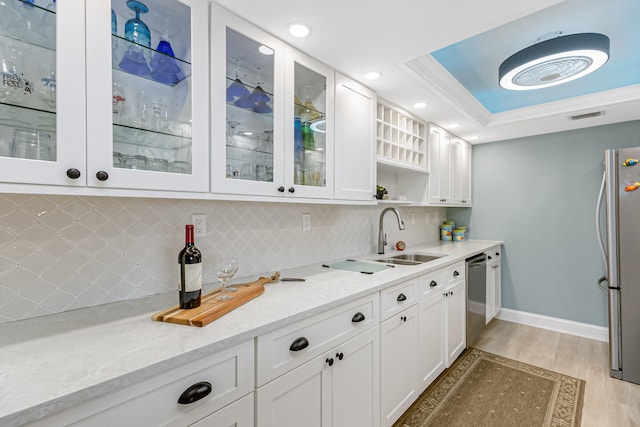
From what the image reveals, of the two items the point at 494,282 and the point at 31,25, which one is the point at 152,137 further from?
the point at 494,282

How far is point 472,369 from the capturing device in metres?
2.50

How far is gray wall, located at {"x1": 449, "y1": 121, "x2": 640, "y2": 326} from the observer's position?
10.4 ft

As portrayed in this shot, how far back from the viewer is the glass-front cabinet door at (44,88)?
84cm

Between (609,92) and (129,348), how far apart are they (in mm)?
3765

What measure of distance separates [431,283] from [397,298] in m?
0.49

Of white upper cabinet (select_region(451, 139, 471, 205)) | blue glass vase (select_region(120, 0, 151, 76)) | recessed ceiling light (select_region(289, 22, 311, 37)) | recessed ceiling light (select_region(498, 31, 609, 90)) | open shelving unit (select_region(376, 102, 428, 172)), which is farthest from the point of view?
white upper cabinet (select_region(451, 139, 471, 205))

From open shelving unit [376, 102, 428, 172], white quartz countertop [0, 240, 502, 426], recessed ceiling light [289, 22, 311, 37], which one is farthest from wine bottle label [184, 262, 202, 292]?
open shelving unit [376, 102, 428, 172]

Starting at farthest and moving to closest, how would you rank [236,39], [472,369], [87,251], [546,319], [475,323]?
[546,319] → [475,323] → [472,369] → [236,39] → [87,251]

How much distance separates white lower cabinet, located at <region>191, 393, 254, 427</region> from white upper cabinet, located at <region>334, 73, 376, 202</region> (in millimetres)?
1215

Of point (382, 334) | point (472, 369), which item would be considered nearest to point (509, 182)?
point (472, 369)

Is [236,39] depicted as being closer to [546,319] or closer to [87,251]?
[87,251]

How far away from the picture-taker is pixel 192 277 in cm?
110

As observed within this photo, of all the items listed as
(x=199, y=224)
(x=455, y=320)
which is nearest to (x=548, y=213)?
(x=455, y=320)

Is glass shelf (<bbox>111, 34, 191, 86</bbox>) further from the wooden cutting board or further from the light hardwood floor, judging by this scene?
the light hardwood floor
